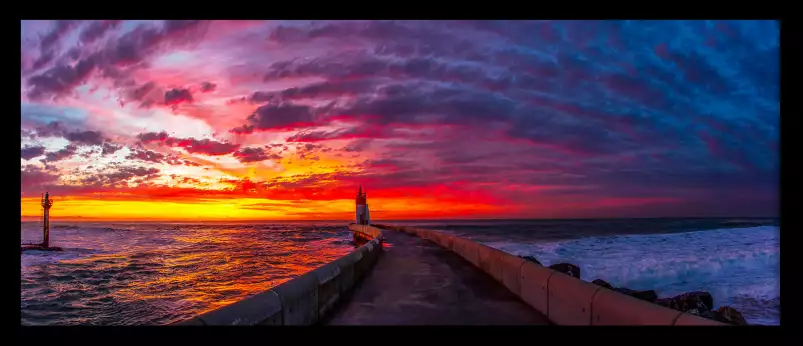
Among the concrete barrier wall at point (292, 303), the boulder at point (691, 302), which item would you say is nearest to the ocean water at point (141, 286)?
the concrete barrier wall at point (292, 303)

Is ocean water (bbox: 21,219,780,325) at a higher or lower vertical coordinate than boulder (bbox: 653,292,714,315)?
lower

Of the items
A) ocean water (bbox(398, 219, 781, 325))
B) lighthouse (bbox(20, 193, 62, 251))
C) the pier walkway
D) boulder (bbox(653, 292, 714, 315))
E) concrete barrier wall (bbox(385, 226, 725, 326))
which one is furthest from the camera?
lighthouse (bbox(20, 193, 62, 251))

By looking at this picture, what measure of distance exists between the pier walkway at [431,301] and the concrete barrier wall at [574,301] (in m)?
0.25

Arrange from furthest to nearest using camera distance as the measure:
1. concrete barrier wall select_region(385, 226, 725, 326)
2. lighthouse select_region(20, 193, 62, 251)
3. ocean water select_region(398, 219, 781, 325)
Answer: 1. lighthouse select_region(20, 193, 62, 251)
2. ocean water select_region(398, 219, 781, 325)
3. concrete barrier wall select_region(385, 226, 725, 326)

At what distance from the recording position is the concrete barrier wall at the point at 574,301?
5.36m

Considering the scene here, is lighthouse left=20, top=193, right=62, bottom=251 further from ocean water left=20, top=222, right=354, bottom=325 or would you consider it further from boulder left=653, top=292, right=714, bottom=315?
boulder left=653, top=292, right=714, bottom=315

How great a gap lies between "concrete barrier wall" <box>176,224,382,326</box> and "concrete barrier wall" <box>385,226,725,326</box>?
149 inches

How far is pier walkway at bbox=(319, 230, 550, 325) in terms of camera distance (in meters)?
8.42

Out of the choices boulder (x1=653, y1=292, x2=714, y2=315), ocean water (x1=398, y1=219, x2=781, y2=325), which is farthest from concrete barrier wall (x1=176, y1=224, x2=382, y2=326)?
ocean water (x1=398, y1=219, x2=781, y2=325)

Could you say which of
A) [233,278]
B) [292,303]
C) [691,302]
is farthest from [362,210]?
[292,303]
